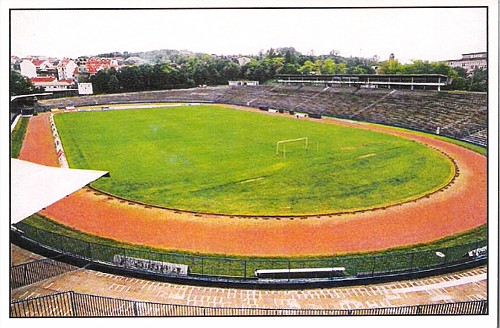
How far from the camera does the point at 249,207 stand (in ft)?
34.3

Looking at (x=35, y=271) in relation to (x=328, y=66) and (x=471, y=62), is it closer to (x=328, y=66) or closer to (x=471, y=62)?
(x=328, y=66)

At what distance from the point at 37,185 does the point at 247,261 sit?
14.9 feet

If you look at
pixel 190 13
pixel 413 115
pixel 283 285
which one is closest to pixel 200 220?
pixel 283 285

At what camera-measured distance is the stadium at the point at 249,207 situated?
7.20 meters

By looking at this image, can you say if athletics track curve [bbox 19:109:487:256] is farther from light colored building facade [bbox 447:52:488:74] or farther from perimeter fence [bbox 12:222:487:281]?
light colored building facade [bbox 447:52:488:74]

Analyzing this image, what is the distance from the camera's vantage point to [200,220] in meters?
9.70

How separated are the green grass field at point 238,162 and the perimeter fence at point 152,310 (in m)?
3.64

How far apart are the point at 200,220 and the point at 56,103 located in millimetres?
5623

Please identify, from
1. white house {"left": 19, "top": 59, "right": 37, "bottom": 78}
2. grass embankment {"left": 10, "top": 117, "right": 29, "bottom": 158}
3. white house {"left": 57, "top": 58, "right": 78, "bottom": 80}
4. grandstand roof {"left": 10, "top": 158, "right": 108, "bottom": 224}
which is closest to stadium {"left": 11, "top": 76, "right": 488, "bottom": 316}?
grandstand roof {"left": 10, "top": 158, "right": 108, "bottom": 224}

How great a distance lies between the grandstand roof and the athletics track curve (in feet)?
3.50

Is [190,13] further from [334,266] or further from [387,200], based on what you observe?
[387,200]

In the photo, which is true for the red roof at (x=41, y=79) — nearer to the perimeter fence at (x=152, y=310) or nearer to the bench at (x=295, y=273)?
the perimeter fence at (x=152, y=310)

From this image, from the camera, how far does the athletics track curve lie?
8.67m

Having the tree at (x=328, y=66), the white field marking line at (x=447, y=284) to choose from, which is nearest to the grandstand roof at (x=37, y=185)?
the white field marking line at (x=447, y=284)
